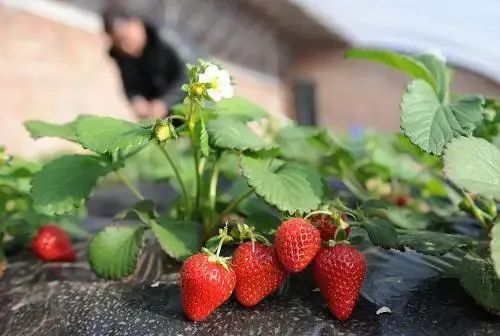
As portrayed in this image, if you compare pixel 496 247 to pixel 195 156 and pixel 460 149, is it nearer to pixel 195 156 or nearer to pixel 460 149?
pixel 460 149

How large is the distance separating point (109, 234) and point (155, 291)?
15 centimetres

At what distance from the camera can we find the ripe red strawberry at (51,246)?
3.75ft

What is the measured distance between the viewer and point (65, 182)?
0.98m

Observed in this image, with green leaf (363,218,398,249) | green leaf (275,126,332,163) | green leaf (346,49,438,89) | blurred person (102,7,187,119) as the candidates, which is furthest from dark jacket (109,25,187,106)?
green leaf (363,218,398,249)

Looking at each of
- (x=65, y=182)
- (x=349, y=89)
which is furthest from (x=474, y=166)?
(x=349, y=89)

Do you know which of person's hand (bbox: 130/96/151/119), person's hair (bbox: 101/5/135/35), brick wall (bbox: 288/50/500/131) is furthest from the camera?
brick wall (bbox: 288/50/500/131)

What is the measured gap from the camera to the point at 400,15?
576 cm

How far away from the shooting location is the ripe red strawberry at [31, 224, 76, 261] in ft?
3.75

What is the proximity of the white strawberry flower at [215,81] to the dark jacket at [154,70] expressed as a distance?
226cm

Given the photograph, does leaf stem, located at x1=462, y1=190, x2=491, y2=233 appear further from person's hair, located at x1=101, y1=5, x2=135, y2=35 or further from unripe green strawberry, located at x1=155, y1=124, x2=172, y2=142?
person's hair, located at x1=101, y1=5, x2=135, y2=35

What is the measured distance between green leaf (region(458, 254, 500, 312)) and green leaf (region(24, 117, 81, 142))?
A: 64 centimetres

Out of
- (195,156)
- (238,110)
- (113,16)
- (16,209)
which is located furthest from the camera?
(113,16)

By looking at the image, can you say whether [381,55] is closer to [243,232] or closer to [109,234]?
[243,232]

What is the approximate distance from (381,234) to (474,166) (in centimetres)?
18
